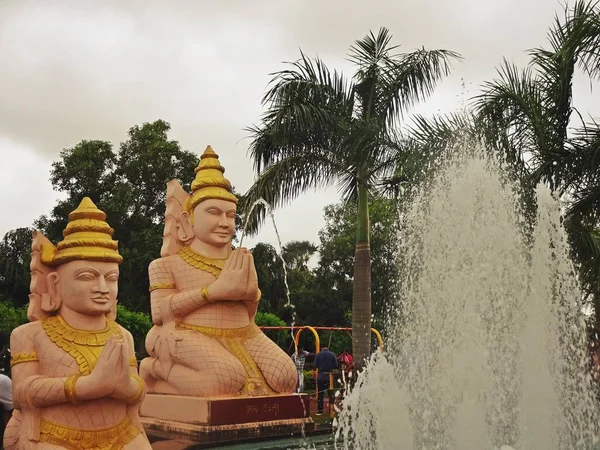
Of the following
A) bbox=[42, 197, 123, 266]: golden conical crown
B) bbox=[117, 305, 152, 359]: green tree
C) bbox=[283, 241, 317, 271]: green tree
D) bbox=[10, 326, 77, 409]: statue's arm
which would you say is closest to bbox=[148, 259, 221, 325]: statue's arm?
bbox=[42, 197, 123, 266]: golden conical crown

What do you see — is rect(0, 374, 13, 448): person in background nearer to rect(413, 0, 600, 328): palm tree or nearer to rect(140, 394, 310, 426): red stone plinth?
rect(140, 394, 310, 426): red stone plinth

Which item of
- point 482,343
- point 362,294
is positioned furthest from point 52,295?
point 362,294

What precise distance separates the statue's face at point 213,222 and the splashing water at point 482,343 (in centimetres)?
225

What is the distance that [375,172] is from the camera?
37.0ft

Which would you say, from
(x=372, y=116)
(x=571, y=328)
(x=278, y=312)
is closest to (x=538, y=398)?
(x=571, y=328)

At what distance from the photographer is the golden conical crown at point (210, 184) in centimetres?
802

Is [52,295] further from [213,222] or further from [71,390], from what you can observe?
[213,222]

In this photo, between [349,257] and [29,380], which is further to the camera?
[349,257]

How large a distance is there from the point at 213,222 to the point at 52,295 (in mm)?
3079

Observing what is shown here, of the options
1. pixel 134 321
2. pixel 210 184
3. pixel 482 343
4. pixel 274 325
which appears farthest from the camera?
pixel 274 325

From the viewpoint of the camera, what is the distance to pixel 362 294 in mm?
10797

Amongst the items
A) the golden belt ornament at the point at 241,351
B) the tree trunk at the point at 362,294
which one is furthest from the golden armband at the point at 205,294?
the tree trunk at the point at 362,294

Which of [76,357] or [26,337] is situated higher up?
[26,337]

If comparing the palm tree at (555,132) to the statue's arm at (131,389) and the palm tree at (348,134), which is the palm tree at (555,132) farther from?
the statue's arm at (131,389)
